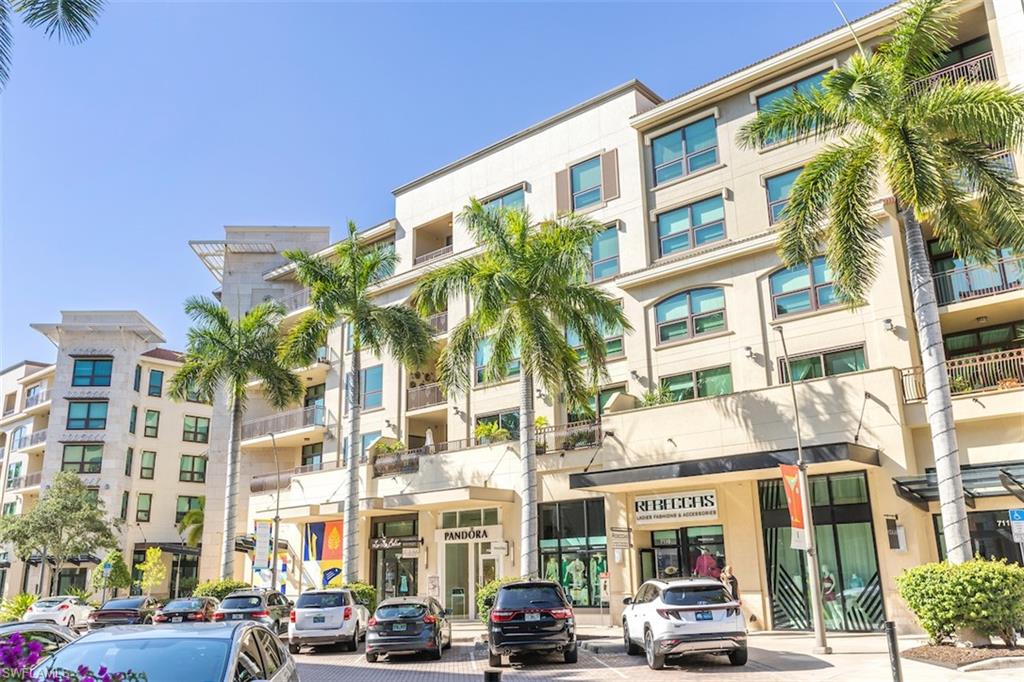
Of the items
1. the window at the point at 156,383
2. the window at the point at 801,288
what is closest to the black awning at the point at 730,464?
the window at the point at 801,288

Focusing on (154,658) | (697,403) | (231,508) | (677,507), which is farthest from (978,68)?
(231,508)

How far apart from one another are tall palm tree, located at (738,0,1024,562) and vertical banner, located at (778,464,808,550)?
280 centimetres

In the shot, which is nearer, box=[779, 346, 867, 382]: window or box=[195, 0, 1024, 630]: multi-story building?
box=[195, 0, 1024, 630]: multi-story building

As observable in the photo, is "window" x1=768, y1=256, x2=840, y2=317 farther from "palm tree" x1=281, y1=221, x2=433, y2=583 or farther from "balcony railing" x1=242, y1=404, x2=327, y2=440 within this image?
"balcony railing" x1=242, y1=404, x2=327, y2=440

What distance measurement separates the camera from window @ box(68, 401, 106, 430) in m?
57.9

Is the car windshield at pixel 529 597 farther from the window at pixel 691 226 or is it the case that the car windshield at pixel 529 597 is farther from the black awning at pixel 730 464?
the window at pixel 691 226

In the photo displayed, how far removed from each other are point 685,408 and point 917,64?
1141 centimetres

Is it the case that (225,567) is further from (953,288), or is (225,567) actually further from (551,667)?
(953,288)

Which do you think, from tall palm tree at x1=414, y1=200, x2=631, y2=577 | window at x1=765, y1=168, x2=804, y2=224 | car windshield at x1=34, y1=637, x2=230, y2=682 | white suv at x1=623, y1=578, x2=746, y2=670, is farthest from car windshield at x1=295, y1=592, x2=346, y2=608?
window at x1=765, y1=168, x2=804, y2=224

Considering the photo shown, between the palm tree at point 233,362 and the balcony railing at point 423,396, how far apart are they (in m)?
5.03

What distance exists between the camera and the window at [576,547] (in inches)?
1085

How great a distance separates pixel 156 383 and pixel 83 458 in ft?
25.0

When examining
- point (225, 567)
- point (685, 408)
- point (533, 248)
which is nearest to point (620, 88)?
point (533, 248)

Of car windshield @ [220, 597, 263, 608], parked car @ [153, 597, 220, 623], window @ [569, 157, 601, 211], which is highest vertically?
window @ [569, 157, 601, 211]
